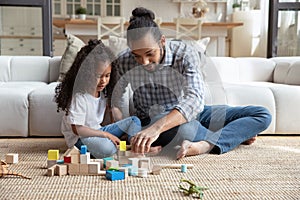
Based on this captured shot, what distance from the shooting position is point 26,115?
218 cm

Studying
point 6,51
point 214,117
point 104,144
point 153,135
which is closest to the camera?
point 153,135

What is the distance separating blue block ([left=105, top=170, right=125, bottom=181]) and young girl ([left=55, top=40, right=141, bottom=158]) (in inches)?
9.9

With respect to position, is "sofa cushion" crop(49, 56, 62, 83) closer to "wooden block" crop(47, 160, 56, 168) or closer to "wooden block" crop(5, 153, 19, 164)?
"wooden block" crop(5, 153, 19, 164)

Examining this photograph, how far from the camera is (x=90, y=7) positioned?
20.8 feet

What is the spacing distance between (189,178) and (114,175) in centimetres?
26

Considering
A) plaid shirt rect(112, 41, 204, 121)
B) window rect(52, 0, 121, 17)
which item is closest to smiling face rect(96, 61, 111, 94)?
plaid shirt rect(112, 41, 204, 121)

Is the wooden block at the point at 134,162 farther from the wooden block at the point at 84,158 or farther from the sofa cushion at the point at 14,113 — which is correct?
the sofa cushion at the point at 14,113

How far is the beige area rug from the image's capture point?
1283mm

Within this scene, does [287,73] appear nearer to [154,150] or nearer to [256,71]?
[256,71]

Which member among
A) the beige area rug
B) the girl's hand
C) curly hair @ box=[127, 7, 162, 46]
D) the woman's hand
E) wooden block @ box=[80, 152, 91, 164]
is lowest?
the beige area rug

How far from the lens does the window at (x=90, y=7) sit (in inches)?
248

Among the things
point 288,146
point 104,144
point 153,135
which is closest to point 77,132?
point 104,144

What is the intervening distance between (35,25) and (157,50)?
3.46 metres

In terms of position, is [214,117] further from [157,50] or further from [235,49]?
[235,49]
